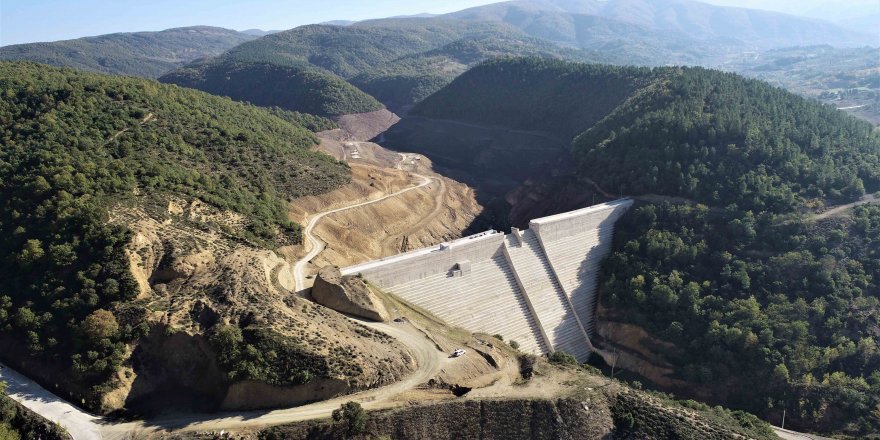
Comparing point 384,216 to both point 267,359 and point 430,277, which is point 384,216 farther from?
point 267,359

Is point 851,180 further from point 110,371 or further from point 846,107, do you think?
point 846,107

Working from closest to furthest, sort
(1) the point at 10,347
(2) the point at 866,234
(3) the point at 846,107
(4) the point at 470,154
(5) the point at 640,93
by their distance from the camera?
(1) the point at 10,347
(2) the point at 866,234
(5) the point at 640,93
(4) the point at 470,154
(3) the point at 846,107

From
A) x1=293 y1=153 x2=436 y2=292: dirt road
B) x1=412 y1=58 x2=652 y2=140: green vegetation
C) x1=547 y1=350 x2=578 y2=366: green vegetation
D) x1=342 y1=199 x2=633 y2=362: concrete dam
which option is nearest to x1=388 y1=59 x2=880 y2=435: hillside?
x1=342 y1=199 x2=633 y2=362: concrete dam

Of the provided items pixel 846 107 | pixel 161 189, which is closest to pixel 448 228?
pixel 161 189

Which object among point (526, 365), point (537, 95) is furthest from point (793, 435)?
point (537, 95)

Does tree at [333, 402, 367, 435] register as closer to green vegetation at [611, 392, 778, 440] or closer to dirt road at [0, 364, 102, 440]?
dirt road at [0, 364, 102, 440]

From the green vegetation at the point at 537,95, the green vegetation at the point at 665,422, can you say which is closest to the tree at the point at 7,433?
the green vegetation at the point at 665,422

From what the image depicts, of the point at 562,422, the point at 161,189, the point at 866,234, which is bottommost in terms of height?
the point at 562,422

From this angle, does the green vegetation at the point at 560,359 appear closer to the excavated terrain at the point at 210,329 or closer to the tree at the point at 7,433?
the excavated terrain at the point at 210,329
